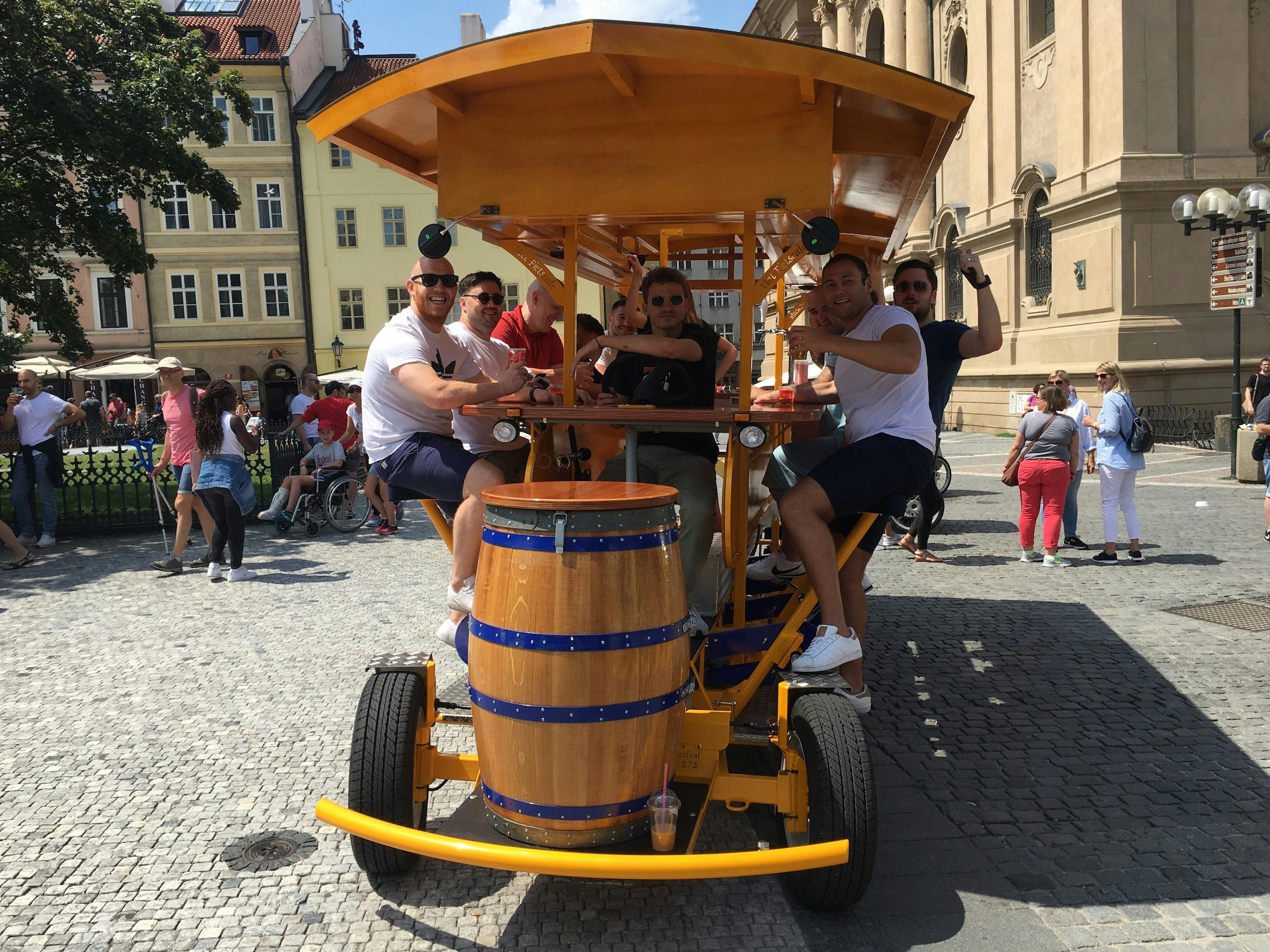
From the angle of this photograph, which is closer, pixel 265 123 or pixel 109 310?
pixel 265 123

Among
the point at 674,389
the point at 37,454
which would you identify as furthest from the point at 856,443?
the point at 37,454

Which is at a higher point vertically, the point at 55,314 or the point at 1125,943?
the point at 55,314

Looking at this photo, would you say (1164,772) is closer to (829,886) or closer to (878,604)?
(829,886)

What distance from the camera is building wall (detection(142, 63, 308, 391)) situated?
3934cm

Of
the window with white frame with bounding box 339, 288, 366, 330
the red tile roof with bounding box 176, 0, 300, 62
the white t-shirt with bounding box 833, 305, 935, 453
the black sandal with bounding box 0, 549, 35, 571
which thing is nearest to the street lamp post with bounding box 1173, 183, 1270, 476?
the white t-shirt with bounding box 833, 305, 935, 453

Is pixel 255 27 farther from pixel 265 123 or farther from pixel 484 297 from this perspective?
pixel 484 297

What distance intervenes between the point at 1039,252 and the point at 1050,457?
16933 mm

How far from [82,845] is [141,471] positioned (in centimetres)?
1033

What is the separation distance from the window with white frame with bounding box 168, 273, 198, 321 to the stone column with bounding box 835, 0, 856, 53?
25.6 meters

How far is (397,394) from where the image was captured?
4.50 m

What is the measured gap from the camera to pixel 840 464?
4.35 m

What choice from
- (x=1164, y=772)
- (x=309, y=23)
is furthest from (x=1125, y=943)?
(x=309, y=23)

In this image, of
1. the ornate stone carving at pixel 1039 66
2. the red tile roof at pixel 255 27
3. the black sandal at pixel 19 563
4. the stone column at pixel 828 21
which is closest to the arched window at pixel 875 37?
the stone column at pixel 828 21

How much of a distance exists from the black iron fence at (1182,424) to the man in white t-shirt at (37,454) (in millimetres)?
17235
